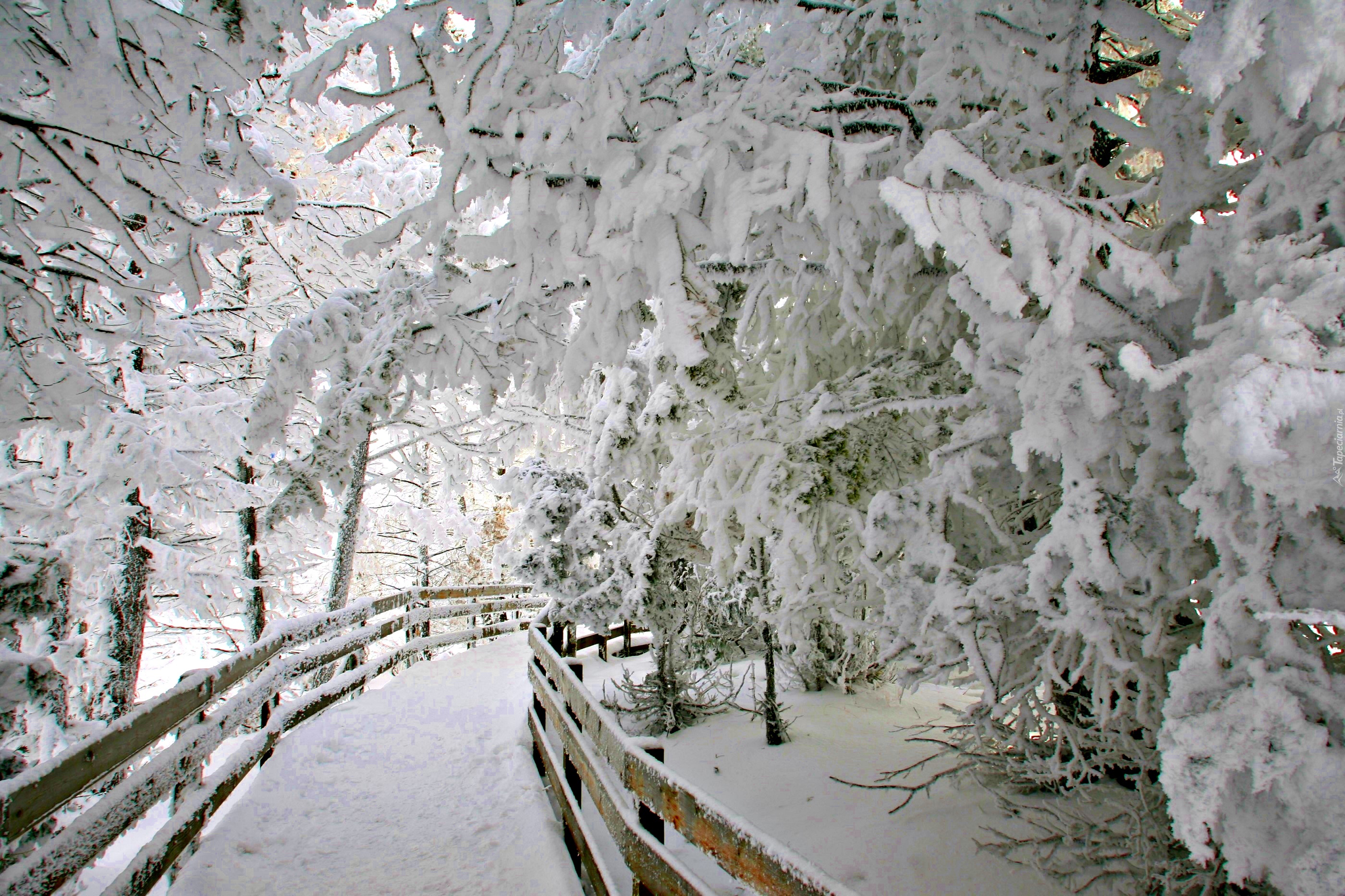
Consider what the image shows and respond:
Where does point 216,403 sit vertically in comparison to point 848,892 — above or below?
above

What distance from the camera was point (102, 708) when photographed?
328 inches

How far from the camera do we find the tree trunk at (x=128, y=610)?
830cm

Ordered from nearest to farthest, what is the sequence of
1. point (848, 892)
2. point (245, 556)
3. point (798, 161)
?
point (848, 892) < point (798, 161) < point (245, 556)

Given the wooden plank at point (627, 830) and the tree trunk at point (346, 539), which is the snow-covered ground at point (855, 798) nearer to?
the wooden plank at point (627, 830)

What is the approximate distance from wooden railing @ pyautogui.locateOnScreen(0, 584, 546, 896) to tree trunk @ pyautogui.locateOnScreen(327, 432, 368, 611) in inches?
179

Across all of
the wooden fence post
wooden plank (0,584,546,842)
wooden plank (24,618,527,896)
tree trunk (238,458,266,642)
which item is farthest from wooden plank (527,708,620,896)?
tree trunk (238,458,266,642)

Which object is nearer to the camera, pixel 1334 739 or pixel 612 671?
pixel 1334 739

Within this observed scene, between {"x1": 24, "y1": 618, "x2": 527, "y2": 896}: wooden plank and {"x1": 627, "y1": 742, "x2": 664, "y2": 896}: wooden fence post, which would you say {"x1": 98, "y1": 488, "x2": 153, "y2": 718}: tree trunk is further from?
{"x1": 627, "y1": 742, "x2": 664, "y2": 896}: wooden fence post

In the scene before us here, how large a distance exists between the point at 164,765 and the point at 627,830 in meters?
2.31

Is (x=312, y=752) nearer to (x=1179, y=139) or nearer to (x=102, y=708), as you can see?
(x=102, y=708)

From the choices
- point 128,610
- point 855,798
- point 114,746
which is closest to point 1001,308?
point 114,746

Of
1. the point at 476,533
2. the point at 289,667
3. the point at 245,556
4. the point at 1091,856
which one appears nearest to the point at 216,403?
the point at 245,556

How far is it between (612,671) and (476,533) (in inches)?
246

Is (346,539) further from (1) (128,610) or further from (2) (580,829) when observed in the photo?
(2) (580,829)
